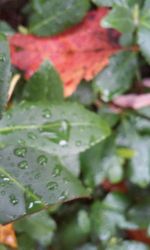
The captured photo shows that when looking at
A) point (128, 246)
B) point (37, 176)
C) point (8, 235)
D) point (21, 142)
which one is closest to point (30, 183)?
point (37, 176)

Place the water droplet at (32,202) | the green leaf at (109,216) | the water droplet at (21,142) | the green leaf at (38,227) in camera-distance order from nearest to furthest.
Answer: the water droplet at (32,202) → the water droplet at (21,142) → the green leaf at (38,227) → the green leaf at (109,216)

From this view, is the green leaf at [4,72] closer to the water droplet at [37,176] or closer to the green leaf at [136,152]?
the water droplet at [37,176]

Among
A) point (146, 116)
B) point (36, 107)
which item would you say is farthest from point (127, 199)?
point (36, 107)

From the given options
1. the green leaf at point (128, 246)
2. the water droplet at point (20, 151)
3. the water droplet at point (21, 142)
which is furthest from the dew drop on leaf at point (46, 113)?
the green leaf at point (128, 246)

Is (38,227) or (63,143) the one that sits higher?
Answer: (63,143)

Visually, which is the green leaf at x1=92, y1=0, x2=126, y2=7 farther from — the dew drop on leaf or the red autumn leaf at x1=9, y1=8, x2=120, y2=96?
the dew drop on leaf

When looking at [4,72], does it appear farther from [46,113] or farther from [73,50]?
[73,50]

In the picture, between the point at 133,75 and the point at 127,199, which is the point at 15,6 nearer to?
the point at 133,75
